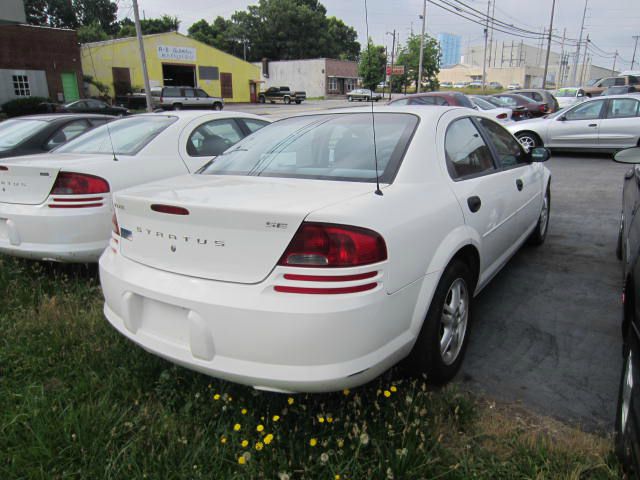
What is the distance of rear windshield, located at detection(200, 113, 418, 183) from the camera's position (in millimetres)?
2604

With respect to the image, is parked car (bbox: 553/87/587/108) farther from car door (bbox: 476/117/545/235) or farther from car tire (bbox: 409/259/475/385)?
car tire (bbox: 409/259/475/385)

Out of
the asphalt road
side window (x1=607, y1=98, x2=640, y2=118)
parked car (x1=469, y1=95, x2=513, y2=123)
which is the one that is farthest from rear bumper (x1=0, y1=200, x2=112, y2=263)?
parked car (x1=469, y1=95, x2=513, y2=123)

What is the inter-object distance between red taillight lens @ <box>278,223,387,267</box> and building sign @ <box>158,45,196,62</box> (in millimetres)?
45171

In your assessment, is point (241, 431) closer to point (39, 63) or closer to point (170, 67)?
point (39, 63)

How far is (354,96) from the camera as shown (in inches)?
2180

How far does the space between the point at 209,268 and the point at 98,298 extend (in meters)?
2.12

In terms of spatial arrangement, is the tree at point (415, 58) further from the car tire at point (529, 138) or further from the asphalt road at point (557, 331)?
the asphalt road at point (557, 331)

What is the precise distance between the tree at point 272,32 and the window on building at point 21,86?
51.9 m

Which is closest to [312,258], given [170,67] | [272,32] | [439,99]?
[439,99]

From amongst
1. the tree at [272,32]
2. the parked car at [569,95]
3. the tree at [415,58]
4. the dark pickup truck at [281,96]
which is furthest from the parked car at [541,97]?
the tree at [272,32]

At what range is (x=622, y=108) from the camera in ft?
35.6

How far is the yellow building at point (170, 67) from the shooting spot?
37.7 metres

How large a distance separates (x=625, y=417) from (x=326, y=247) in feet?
4.47

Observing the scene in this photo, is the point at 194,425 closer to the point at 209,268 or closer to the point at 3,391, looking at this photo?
the point at 209,268
